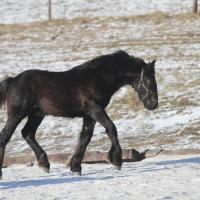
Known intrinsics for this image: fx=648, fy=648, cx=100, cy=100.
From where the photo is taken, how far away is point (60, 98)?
382 inches

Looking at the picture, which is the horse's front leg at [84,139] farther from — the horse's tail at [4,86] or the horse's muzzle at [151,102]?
the horse's tail at [4,86]

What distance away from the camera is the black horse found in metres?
9.62

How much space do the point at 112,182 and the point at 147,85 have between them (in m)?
1.96

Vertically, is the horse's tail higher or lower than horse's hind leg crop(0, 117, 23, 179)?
higher

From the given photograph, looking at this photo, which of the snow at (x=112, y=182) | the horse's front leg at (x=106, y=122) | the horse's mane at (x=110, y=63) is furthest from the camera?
the horse's mane at (x=110, y=63)

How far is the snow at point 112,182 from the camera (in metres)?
7.80

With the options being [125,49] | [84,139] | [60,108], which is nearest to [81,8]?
[125,49]

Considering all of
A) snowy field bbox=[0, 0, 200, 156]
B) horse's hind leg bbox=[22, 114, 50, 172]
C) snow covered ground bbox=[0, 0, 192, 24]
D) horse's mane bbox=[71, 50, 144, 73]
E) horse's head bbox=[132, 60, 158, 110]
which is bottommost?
snow covered ground bbox=[0, 0, 192, 24]

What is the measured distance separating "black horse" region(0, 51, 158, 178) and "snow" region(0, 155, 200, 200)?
39 centimetres

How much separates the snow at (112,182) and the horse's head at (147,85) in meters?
1.05

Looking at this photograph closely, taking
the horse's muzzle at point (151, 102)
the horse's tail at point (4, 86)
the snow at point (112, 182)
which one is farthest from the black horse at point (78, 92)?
the snow at point (112, 182)

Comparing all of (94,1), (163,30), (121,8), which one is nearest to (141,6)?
(121,8)

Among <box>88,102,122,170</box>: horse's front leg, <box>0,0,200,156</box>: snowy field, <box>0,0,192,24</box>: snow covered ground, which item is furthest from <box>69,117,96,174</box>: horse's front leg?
<box>0,0,192,24</box>: snow covered ground

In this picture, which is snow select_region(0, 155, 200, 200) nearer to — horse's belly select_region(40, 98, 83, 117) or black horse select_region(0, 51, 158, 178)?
black horse select_region(0, 51, 158, 178)
